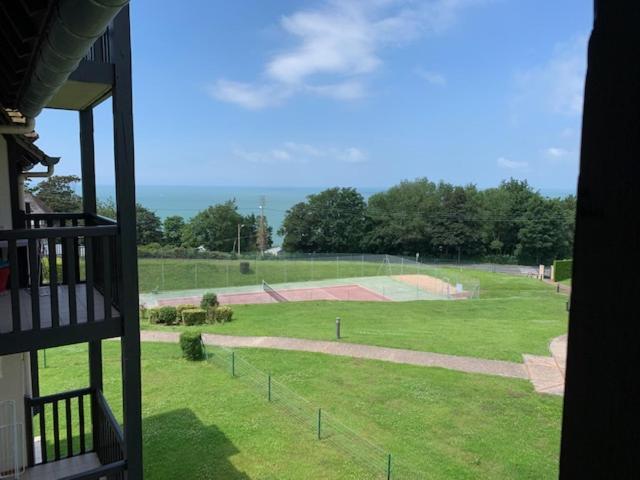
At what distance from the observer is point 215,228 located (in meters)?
56.9

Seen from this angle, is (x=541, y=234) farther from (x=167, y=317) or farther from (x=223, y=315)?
(x=167, y=317)

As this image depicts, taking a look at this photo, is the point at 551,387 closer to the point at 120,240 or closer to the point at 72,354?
the point at 120,240

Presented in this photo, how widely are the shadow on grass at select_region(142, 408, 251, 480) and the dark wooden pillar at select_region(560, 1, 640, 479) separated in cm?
871

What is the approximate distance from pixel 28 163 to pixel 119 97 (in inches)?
164

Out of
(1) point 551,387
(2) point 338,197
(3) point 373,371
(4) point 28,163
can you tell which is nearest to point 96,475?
(4) point 28,163

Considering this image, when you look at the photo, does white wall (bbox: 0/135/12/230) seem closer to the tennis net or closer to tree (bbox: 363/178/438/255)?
the tennis net

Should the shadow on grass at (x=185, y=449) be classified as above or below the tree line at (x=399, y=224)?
below

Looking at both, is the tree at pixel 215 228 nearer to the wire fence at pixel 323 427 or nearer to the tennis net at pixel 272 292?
the tennis net at pixel 272 292

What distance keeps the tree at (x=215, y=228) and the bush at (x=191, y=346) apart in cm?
4292

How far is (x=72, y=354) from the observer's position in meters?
15.4

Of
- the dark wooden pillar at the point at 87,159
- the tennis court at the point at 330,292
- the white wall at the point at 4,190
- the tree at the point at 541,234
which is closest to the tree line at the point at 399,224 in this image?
the tree at the point at 541,234

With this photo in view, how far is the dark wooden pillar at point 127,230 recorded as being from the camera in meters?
4.11

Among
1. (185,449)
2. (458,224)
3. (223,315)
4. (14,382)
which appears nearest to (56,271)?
(14,382)

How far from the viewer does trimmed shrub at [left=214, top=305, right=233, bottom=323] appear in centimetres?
1981
